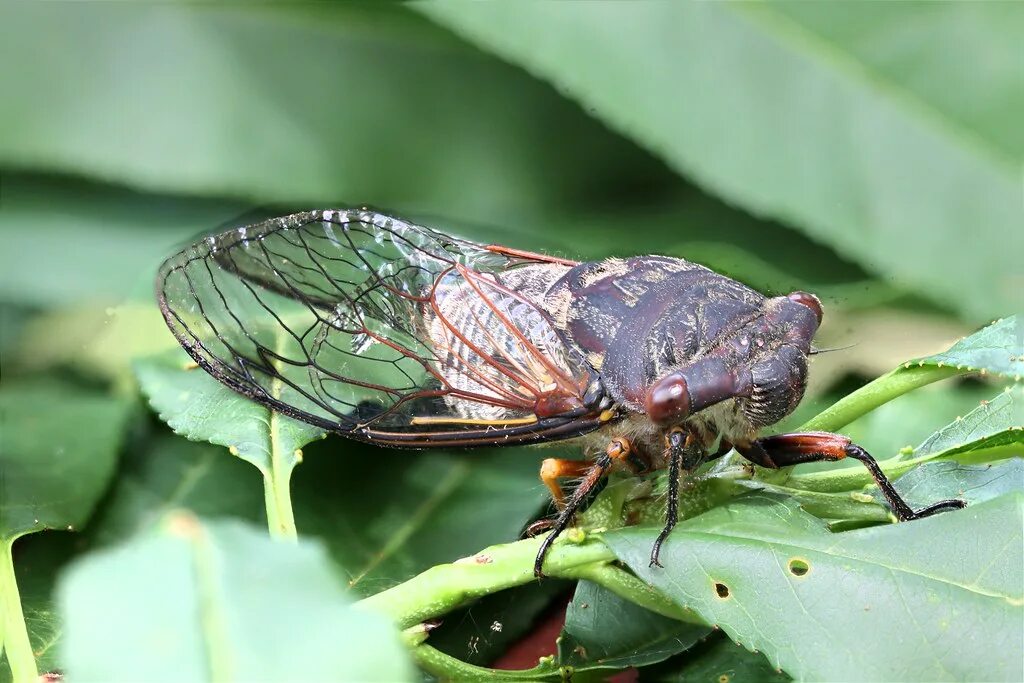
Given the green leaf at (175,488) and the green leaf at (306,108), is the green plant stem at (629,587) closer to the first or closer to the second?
the green leaf at (175,488)

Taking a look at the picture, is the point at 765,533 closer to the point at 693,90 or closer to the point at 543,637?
the point at 543,637

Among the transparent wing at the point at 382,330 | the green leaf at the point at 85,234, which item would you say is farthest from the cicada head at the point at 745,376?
the green leaf at the point at 85,234

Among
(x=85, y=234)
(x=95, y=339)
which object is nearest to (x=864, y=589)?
(x=95, y=339)

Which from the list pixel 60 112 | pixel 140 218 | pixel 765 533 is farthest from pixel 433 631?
pixel 60 112

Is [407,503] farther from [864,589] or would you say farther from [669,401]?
[864,589]

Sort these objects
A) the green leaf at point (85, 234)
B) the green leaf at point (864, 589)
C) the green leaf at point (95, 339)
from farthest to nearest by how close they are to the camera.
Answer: the green leaf at point (85, 234) < the green leaf at point (95, 339) < the green leaf at point (864, 589)

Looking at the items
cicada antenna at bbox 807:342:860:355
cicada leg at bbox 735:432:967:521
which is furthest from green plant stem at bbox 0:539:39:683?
cicada antenna at bbox 807:342:860:355
